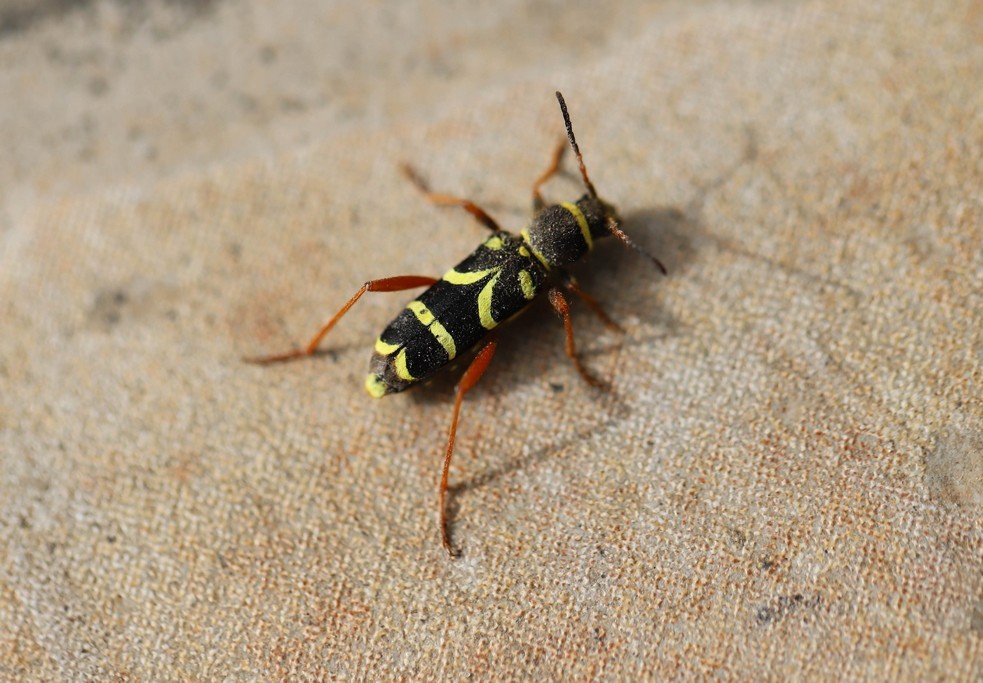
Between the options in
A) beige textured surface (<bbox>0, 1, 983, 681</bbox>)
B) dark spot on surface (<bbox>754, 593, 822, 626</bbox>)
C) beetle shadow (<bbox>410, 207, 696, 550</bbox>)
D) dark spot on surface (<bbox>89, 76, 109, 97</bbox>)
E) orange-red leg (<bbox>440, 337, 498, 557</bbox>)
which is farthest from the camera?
dark spot on surface (<bbox>89, 76, 109, 97</bbox>)

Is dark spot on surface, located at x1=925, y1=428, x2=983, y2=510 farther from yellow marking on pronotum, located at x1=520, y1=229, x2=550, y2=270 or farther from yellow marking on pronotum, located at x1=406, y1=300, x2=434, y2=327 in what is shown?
yellow marking on pronotum, located at x1=406, y1=300, x2=434, y2=327

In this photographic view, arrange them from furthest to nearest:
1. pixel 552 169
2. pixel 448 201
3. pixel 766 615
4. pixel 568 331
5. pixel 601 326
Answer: pixel 552 169 → pixel 448 201 → pixel 601 326 → pixel 568 331 → pixel 766 615

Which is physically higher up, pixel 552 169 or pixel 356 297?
pixel 552 169

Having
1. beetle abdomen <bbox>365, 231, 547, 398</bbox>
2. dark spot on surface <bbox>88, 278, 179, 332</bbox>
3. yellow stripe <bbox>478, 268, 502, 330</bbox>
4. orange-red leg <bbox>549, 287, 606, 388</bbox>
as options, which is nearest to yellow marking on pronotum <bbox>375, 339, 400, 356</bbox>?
beetle abdomen <bbox>365, 231, 547, 398</bbox>

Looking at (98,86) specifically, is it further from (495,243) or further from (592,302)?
(592,302)

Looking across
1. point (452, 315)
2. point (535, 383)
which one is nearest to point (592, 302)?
point (535, 383)

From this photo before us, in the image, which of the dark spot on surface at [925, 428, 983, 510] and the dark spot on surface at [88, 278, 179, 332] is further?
the dark spot on surface at [88, 278, 179, 332]

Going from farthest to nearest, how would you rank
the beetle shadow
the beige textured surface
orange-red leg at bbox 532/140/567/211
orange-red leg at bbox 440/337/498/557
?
orange-red leg at bbox 532/140/567/211
the beetle shadow
orange-red leg at bbox 440/337/498/557
the beige textured surface

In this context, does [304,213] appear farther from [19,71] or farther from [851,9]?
[851,9]

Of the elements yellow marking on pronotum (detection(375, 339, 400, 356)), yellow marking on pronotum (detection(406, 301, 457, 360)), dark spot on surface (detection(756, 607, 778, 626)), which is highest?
yellow marking on pronotum (detection(406, 301, 457, 360))
